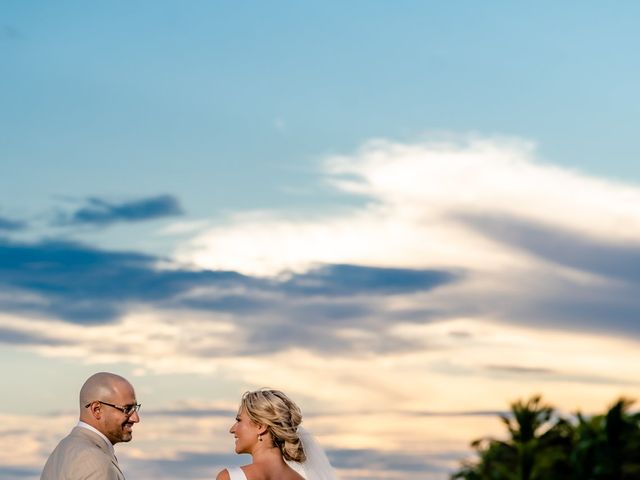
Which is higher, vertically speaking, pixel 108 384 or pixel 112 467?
pixel 108 384

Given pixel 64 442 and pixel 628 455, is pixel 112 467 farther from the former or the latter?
pixel 628 455

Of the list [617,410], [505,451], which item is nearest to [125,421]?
[617,410]

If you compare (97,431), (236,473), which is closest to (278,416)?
(236,473)

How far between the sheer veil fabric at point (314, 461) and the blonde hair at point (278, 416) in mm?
704

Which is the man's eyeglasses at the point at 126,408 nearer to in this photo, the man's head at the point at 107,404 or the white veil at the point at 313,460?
the man's head at the point at 107,404

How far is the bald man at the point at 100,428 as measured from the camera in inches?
432

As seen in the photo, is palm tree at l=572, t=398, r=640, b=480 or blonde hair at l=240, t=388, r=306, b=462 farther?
palm tree at l=572, t=398, r=640, b=480

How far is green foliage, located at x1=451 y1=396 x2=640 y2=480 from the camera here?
30969 mm

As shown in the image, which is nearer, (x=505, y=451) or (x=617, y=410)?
(x=617, y=410)

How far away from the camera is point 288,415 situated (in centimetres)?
1130

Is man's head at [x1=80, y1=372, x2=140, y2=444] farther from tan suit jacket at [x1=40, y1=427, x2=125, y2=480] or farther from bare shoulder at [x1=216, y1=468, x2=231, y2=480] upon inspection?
bare shoulder at [x1=216, y1=468, x2=231, y2=480]

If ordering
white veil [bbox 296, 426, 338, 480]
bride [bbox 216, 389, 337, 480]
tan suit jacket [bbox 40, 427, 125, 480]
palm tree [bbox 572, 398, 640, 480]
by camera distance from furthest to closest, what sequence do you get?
palm tree [bbox 572, 398, 640, 480], white veil [bbox 296, 426, 338, 480], bride [bbox 216, 389, 337, 480], tan suit jacket [bbox 40, 427, 125, 480]

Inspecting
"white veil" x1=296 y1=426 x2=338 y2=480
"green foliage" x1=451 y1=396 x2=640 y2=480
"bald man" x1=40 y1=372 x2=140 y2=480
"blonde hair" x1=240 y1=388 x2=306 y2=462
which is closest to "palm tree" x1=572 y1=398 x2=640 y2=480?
"green foliage" x1=451 y1=396 x2=640 y2=480

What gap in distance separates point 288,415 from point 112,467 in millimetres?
1784
